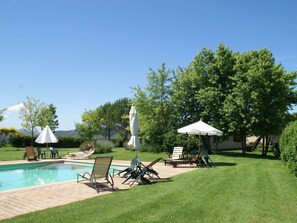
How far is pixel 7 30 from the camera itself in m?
14.0

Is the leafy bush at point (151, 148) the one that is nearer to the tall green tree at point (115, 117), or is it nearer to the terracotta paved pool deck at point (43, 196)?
the terracotta paved pool deck at point (43, 196)

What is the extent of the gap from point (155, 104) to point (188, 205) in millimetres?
22833

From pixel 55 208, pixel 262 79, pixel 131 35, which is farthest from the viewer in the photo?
pixel 262 79

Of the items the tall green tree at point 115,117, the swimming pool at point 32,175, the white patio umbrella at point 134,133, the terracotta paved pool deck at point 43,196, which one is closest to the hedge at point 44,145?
the tall green tree at point 115,117

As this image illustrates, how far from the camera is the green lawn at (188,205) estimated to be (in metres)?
5.86

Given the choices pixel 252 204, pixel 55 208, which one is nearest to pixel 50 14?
pixel 55 208

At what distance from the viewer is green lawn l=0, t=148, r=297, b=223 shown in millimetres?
5861

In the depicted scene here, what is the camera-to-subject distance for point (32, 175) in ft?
50.3

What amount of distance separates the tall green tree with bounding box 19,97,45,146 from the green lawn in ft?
117

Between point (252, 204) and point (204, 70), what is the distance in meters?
20.5

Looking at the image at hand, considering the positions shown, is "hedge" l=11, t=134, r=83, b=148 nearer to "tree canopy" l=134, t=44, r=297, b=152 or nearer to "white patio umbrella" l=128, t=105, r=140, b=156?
"tree canopy" l=134, t=44, r=297, b=152

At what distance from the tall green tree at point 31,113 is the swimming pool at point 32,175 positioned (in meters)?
23.3

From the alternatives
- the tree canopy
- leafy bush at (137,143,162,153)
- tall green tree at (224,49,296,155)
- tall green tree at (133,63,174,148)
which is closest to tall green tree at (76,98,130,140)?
tall green tree at (133,63,174,148)

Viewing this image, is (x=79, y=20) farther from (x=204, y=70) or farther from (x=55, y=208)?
(x=204, y=70)
